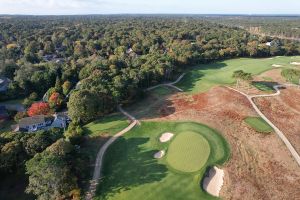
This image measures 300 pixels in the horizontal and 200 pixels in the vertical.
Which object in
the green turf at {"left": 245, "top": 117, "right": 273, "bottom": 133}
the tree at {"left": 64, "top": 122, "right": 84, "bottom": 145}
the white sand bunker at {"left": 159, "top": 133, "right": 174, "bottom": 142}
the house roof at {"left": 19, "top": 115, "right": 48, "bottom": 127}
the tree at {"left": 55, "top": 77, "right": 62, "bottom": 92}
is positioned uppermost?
the tree at {"left": 55, "top": 77, "right": 62, "bottom": 92}

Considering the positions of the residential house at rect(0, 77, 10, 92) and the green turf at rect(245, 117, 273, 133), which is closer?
the green turf at rect(245, 117, 273, 133)

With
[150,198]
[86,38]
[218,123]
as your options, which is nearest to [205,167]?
[150,198]

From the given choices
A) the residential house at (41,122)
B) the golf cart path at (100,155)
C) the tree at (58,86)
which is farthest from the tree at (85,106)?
the tree at (58,86)

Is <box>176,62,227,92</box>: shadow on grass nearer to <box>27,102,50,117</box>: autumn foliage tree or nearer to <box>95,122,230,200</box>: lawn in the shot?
<box>95,122,230,200</box>: lawn

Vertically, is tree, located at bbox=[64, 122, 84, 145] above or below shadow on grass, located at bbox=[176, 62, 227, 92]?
below

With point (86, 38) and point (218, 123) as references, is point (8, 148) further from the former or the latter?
point (86, 38)

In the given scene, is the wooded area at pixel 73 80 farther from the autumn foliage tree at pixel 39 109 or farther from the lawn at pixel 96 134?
the lawn at pixel 96 134

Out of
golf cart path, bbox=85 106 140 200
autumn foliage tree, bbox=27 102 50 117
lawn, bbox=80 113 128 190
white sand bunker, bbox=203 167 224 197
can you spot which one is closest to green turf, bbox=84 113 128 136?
lawn, bbox=80 113 128 190
